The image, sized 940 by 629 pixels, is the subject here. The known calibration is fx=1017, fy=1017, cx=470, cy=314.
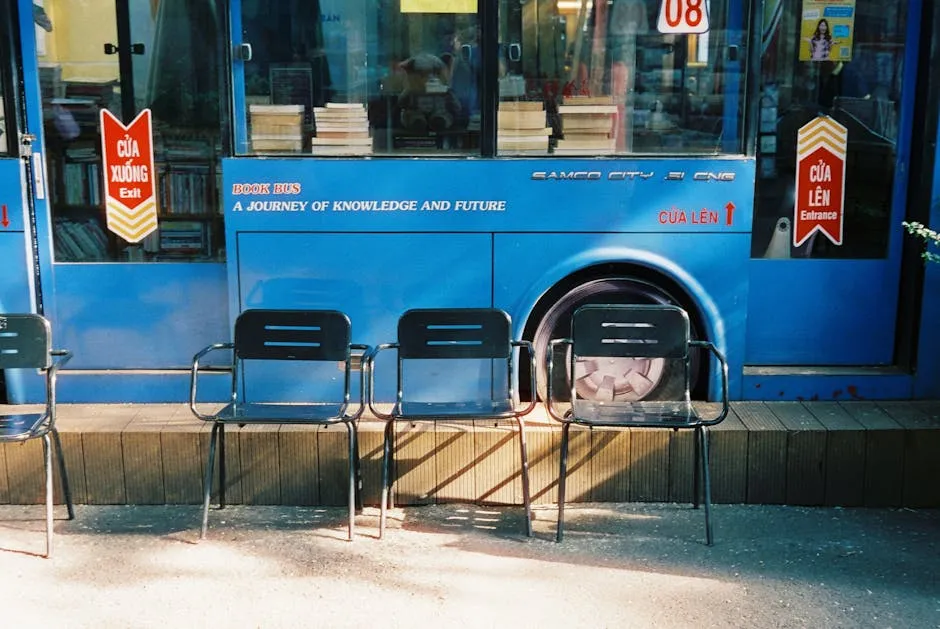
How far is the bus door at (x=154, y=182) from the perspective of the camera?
5027mm

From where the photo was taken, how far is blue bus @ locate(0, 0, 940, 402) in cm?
491

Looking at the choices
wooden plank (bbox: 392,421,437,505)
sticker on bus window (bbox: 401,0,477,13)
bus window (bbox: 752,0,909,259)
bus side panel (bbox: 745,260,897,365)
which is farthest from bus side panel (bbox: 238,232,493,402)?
bus window (bbox: 752,0,909,259)

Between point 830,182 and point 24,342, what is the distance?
397 cm

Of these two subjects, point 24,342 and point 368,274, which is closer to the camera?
point 24,342

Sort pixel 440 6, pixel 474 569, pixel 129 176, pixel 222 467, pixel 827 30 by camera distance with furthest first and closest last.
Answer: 1. pixel 129 176
2. pixel 827 30
3. pixel 440 6
4. pixel 222 467
5. pixel 474 569

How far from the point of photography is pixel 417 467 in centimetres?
480

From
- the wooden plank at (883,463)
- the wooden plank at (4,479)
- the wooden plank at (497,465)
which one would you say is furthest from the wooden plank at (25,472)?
the wooden plank at (883,463)

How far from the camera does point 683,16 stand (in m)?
4.86

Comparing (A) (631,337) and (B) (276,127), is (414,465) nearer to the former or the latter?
(A) (631,337)

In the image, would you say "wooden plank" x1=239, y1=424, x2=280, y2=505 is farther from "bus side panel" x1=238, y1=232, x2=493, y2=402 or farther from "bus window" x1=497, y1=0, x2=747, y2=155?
"bus window" x1=497, y1=0, x2=747, y2=155

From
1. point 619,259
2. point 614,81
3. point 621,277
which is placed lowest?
point 621,277

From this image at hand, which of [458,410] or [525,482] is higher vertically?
[458,410]

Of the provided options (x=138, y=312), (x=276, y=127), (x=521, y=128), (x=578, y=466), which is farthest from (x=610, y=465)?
(x=138, y=312)

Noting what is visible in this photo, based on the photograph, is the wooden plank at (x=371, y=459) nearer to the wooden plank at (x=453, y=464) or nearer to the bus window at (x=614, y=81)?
the wooden plank at (x=453, y=464)
